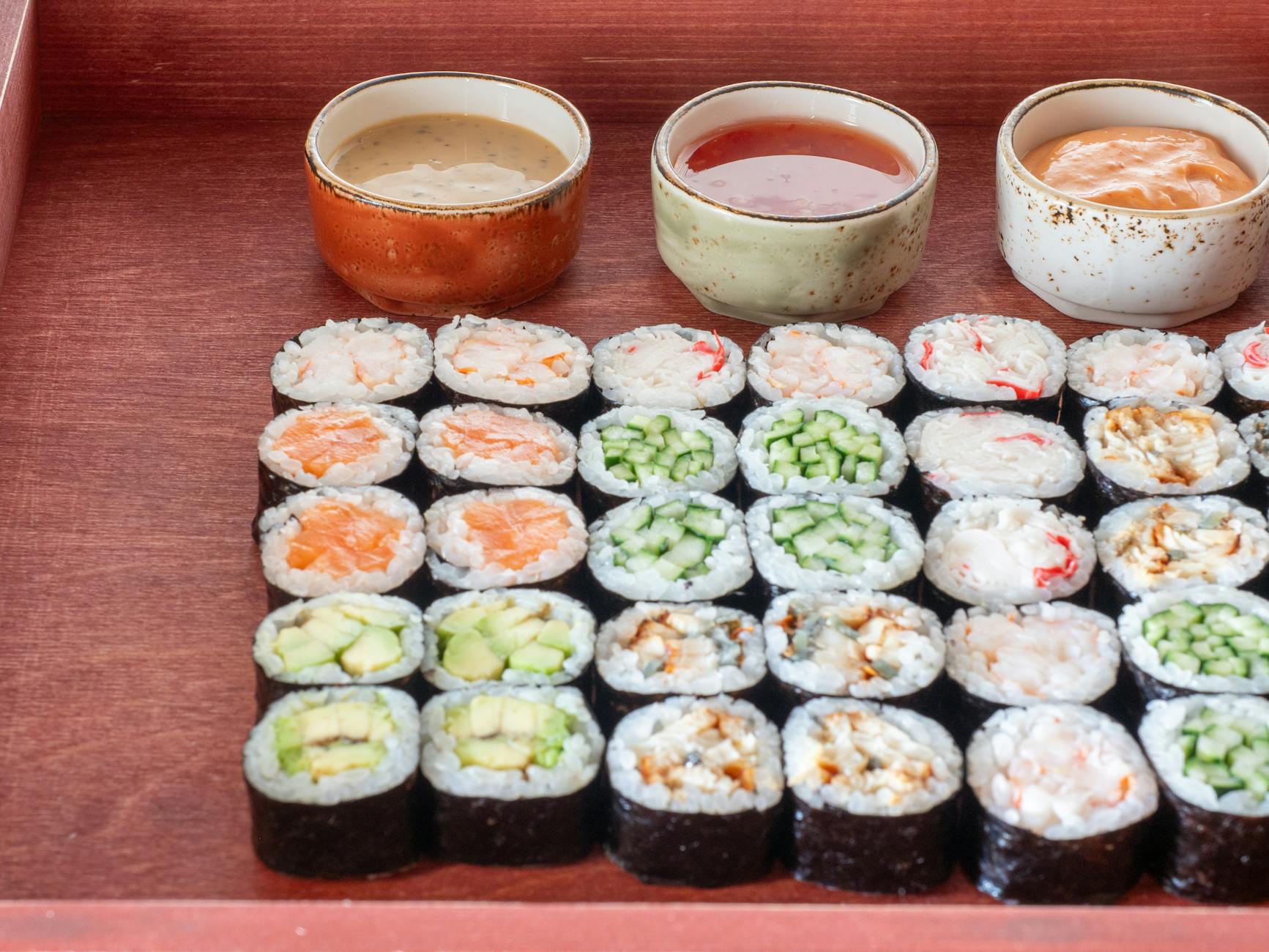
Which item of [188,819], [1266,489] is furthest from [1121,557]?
[188,819]

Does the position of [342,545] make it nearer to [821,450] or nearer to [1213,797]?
[821,450]

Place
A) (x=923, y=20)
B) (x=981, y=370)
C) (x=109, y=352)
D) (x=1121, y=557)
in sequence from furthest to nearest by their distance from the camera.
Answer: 1. (x=923, y=20)
2. (x=109, y=352)
3. (x=981, y=370)
4. (x=1121, y=557)

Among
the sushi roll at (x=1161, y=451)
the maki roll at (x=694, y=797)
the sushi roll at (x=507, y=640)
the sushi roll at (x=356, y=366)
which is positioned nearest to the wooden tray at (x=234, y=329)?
the maki roll at (x=694, y=797)

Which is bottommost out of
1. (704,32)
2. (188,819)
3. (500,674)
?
(188,819)

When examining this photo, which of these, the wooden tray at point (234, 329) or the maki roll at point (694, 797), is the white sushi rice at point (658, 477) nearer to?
the wooden tray at point (234, 329)

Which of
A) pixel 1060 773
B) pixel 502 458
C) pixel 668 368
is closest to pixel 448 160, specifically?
pixel 668 368

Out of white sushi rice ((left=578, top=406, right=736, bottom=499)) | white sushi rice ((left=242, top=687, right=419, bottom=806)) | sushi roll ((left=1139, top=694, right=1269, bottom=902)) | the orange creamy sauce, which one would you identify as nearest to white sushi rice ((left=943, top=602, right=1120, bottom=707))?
sushi roll ((left=1139, top=694, right=1269, bottom=902))

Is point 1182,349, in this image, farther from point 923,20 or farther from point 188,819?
point 188,819
